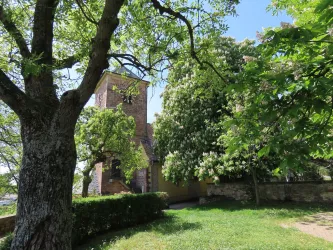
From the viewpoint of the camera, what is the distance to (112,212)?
31.9 feet

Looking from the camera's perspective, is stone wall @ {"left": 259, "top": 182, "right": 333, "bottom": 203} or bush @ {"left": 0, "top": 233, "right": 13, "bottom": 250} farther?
stone wall @ {"left": 259, "top": 182, "right": 333, "bottom": 203}

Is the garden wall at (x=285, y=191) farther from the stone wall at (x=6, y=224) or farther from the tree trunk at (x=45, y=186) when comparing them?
the tree trunk at (x=45, y=186)

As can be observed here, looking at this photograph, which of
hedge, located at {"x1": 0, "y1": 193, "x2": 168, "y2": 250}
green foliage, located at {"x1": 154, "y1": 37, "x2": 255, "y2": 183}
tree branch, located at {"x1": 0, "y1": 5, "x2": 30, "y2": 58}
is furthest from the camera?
green foliage, located at {"x1": 154, "y1": 37, "x2": 255, "y2": 183}

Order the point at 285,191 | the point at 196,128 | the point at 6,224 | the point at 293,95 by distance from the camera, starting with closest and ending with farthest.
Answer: the point at 293,95 → the point at 6,224 → the point at 285,191 → the point at 196,128

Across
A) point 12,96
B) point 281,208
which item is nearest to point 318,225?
point 281,208

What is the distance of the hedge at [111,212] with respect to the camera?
8.14 meters

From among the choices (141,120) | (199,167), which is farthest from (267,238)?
(141,120)

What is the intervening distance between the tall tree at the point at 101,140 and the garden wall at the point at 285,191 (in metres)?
6.58

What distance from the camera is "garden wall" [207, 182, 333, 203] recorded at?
39.9 ft

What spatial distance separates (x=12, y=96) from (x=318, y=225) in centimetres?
967

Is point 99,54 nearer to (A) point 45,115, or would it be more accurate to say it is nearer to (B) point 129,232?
(A) point 45,115

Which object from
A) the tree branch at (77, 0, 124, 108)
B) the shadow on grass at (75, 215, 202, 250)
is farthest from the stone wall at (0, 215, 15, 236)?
the tree branch at (77, 0, 124, 108)

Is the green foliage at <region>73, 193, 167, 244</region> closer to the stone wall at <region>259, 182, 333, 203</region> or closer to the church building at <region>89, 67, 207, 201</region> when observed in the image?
the stone wall at <region>259, 182, 333, 203</region>

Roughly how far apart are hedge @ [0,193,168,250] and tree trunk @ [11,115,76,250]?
17.9ft
